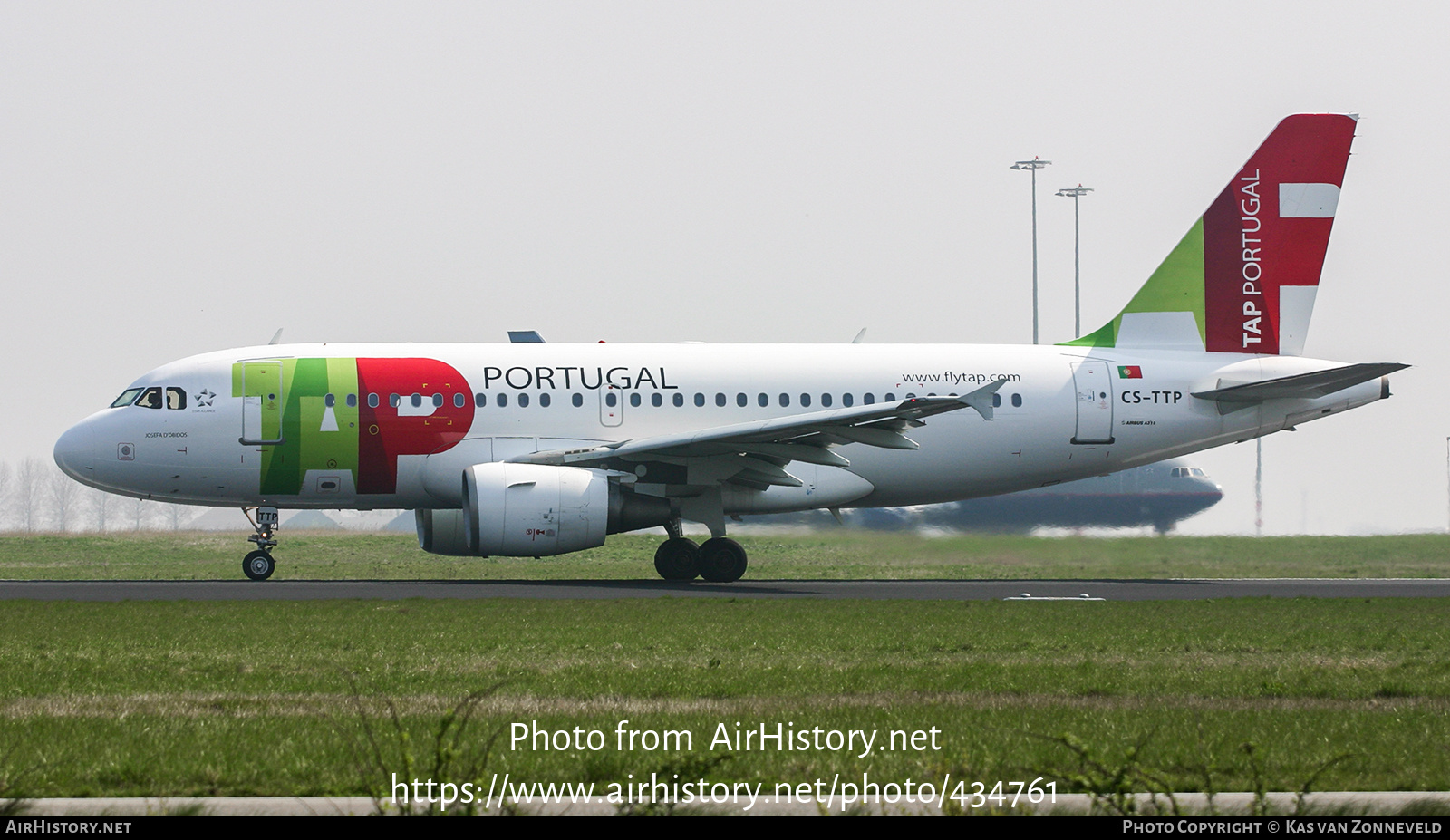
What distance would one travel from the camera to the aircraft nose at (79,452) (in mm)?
23984

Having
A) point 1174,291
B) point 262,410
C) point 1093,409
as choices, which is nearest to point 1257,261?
point 1174,291

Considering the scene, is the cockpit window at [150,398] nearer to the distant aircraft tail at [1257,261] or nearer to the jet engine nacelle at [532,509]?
the jet engine nacelle at [532,509]

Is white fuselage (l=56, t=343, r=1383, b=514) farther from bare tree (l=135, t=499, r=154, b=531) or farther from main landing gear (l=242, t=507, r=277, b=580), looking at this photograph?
bare tree (l=135, t=499, r=154, b=531)

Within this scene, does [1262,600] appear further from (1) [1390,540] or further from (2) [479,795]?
(1) [1390,540]

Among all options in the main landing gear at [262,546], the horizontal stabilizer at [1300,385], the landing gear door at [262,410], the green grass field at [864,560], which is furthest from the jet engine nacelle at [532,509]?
the horizontal stabilizer at [1300,385]

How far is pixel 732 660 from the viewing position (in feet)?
40.9

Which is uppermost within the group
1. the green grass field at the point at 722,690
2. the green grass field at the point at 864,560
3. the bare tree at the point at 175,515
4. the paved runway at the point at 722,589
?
the green grass field at the point at 722,690

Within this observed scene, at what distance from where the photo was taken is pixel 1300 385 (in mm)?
25469

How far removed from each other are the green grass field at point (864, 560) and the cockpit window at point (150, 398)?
3484 millimetres

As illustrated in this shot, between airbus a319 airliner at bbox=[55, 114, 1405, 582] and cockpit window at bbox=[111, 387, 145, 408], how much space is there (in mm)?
56

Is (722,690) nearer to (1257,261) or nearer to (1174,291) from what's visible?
(1174,291)

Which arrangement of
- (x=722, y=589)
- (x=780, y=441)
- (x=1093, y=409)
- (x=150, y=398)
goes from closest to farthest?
(x=722, y=589) < (x=780, y=441) < (x=150, y=398) < (x=1093, y=409)

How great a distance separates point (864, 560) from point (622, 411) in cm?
1065
